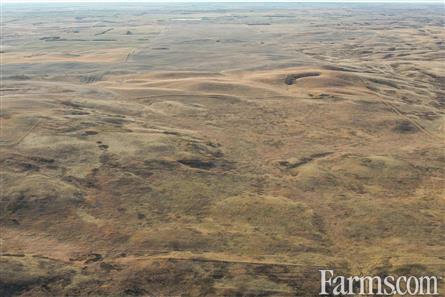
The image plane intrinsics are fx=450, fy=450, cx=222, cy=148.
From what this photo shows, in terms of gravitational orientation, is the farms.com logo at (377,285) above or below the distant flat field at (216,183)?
below

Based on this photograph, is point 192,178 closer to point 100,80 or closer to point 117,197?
point 117,197

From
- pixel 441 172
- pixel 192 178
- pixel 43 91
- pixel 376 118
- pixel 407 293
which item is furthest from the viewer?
pixel 43 91

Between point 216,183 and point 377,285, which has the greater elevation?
point 216,183

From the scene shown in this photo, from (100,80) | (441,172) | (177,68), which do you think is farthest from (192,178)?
(177,68)

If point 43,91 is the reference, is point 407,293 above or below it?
below

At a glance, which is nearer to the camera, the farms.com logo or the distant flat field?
the farms.com logo

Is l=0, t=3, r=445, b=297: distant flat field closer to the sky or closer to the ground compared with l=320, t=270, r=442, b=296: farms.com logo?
closer to the sky

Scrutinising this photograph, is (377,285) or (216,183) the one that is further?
(216,183)

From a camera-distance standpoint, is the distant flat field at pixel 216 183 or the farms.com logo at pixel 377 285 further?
the distant flat field at pixel 216 183
